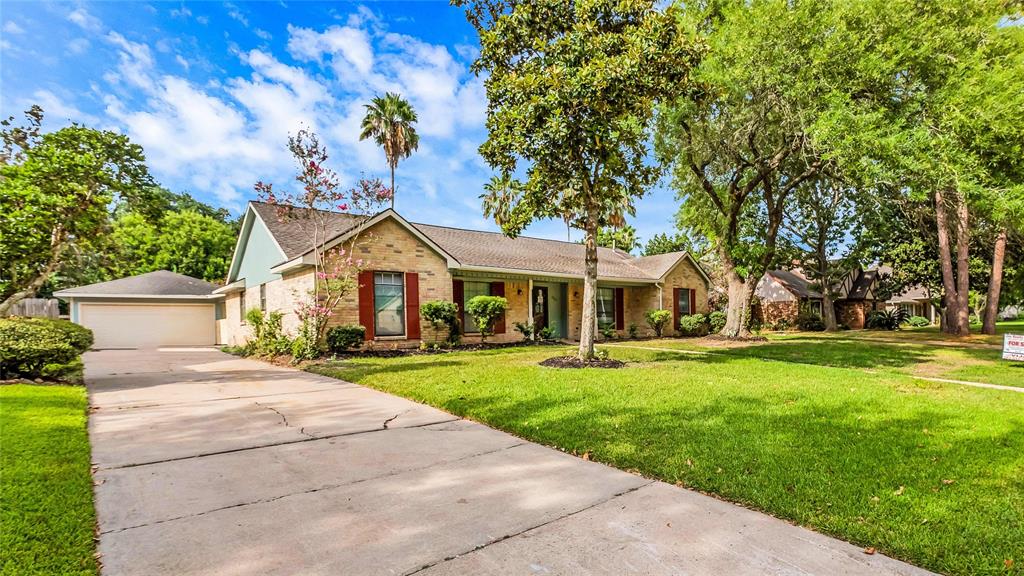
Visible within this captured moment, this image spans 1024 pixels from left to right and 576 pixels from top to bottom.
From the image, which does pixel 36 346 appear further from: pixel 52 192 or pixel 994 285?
pixel 994 285

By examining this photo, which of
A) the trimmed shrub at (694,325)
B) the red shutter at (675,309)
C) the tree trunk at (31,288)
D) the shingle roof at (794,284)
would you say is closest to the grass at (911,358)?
the trimmed shrub at (694,325)

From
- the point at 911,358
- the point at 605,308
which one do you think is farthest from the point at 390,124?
the point at 911,358

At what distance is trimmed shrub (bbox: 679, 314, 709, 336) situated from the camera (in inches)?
805

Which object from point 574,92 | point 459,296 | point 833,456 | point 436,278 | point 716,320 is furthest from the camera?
point 716,320

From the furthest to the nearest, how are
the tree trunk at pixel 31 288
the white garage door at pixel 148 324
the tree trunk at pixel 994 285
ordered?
the white garage door at pixel 148 324 < the tree trunk at pixel 994 285 < the tree trunk at pixel 31 288

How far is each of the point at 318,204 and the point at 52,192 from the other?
191 inches

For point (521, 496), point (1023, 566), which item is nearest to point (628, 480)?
point (521, 496)

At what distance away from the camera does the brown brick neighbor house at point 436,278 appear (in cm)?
1324

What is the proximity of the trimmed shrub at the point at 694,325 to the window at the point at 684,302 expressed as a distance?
0.31 m

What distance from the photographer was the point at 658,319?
19.6 m

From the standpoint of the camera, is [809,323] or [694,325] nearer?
[694,325]

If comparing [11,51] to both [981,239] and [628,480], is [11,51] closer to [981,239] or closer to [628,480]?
[628,480]

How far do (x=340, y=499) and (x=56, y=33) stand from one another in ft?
29.1

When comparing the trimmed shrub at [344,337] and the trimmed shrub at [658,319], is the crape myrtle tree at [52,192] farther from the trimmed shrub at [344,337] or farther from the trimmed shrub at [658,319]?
the trimmed shrub at [658,319]
